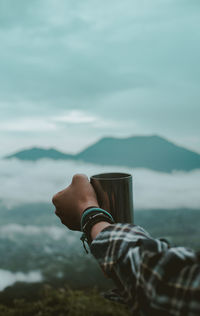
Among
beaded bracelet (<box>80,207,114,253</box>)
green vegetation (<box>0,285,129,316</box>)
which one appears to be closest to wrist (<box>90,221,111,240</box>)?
beaded bracelet (<box>80,207,114,253</box>)

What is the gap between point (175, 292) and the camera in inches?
48.2

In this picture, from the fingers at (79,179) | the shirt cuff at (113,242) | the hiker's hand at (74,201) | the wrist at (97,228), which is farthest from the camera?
the fingers at (79,179)

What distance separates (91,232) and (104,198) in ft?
1.22

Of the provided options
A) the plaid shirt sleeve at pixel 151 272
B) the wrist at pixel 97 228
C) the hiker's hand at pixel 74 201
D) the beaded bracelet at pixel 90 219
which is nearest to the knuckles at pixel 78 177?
the hiker's hand at pixel 74 201

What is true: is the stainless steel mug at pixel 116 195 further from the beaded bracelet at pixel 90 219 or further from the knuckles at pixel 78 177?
the beaded bracelet at pixel 90 219

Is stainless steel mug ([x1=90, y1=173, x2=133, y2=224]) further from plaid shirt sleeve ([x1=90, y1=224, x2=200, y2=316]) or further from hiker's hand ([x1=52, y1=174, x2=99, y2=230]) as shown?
plaid shirt sleeve ([x1=90, y1=224, x2=200, y2=316])

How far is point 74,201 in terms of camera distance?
185 centimetres

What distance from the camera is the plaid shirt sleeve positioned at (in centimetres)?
121

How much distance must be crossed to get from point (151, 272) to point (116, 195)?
2.42 feet

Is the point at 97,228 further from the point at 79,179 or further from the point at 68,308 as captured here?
the point at 68,308

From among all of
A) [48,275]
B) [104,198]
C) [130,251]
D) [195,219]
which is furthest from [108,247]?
[195,219]

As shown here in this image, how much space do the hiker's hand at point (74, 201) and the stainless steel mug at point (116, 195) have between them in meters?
0.06

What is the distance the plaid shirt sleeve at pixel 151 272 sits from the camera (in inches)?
47.8

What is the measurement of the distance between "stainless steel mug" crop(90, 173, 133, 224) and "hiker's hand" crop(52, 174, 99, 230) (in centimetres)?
6
